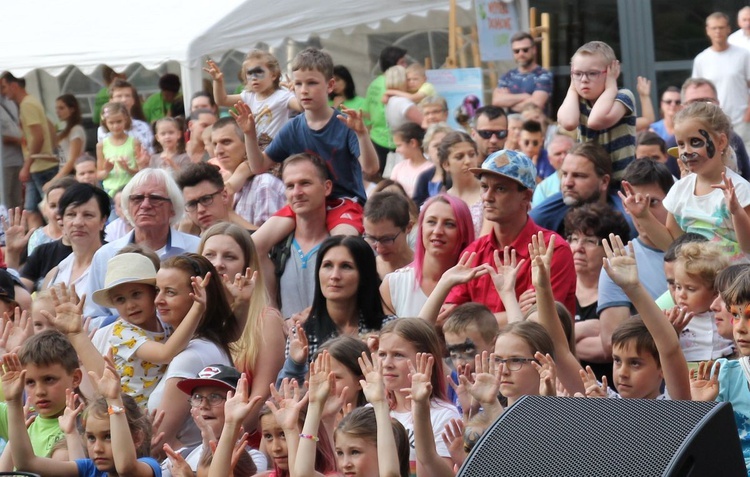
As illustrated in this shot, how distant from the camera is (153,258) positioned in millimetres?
5961

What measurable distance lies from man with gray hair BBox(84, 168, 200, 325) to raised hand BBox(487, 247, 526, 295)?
1.83 metres

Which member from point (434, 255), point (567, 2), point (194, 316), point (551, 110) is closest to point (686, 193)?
point (434, 255)

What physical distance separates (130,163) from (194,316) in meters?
5.08

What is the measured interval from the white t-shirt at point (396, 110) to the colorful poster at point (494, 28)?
160cm

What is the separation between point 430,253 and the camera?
235 inches

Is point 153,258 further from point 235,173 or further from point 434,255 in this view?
point 235,173

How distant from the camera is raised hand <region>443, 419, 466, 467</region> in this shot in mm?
4422

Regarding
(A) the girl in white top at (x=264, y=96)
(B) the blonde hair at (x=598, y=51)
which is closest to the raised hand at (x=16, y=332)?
(B) the blonde hair at (x=598, y=51)

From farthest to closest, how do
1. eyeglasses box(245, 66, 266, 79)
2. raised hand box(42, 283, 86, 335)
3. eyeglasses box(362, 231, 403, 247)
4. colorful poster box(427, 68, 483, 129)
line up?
colorful poster box(427, 68, 483, 129) < eyeglasses box(245, 66, 266, 79) < eyeglasses box(362, 231, 403, 247) < raised hand box(42, 283, 86, 335)

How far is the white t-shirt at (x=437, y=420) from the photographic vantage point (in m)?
4.56

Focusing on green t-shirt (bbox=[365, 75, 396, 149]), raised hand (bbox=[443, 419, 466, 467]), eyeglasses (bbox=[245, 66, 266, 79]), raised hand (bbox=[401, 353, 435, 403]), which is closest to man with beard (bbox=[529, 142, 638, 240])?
raised hand (bbox=[443, 419, 466, 467])

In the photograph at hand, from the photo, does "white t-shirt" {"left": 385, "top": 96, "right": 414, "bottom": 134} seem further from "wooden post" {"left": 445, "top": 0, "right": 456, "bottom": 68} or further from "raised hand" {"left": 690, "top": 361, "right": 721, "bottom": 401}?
"raised hand" {"left": 690, "top": 361, "right": 721, "bottom": 401}

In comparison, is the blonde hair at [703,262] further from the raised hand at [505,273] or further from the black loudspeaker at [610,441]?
the black loudspeaker at [610,441]

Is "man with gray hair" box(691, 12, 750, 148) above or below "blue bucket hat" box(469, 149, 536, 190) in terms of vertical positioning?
below
